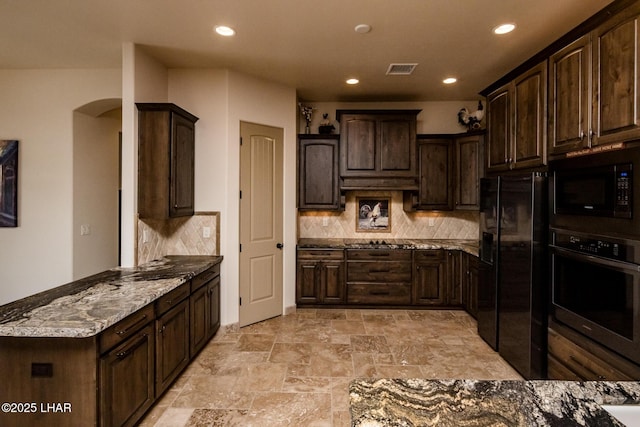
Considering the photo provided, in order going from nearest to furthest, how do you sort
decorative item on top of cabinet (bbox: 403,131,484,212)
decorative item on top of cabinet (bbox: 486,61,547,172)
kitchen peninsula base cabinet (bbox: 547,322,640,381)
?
kitchen peninsula base cabinet (bbox: 547,322,640,381) → decorative item on top of cabinet (bbox: 486,61,547,172) → decorative item on top of cabinet (bbox: 403,131,484,212)

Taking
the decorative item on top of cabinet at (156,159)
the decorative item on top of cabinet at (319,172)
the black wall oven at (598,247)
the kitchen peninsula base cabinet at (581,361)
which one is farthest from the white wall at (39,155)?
the kitchen peninsula base cabinet at (581,361)

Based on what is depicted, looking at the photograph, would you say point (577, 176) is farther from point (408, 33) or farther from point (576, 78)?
point (408, 33)

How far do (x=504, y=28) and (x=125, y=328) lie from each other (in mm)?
3646

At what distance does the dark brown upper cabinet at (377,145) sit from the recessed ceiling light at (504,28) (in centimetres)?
178

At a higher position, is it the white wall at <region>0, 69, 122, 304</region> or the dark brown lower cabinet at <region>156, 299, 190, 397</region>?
the white wall at <region>0, 69, 122, 304</region>

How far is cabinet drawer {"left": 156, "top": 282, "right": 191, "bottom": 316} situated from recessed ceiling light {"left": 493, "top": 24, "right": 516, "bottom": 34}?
3.45 meters

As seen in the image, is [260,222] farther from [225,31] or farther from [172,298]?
[225,31]

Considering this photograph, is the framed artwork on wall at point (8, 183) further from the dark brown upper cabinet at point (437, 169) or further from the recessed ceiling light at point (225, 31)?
the dark brown upper cabinet at point (437, 169)

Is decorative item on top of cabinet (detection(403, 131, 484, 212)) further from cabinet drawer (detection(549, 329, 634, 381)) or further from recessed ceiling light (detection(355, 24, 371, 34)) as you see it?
cabinet drawer (detection(549, 329, 634, 381))

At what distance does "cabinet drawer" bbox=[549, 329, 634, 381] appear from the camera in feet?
6.50

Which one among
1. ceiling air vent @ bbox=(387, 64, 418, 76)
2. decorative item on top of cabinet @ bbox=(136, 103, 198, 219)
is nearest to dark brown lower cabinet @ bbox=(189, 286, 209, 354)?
decorative item on top of cabinet @ bbox=(136, 103, 198, 219)

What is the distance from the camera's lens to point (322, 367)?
3.03 meters

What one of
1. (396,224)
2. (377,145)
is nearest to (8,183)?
(377,145)

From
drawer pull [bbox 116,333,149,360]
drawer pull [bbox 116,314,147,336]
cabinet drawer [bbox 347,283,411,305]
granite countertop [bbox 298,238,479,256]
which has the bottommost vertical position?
cabinet drawer [bbox 347,283,411,305]
